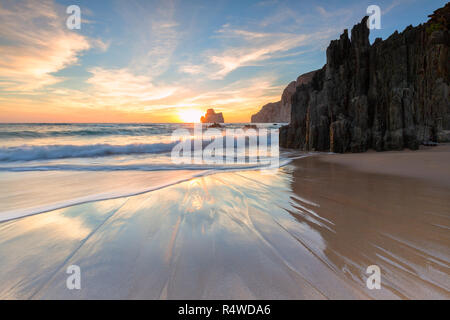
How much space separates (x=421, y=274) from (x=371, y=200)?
6.80 ft

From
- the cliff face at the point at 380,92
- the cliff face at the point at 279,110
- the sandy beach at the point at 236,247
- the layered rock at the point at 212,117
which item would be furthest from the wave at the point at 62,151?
the layered rock at the point at 212,117

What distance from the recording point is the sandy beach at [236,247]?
1.40 m

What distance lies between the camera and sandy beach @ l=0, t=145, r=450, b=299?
140 cm

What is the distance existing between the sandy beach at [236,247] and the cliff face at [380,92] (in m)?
7.39

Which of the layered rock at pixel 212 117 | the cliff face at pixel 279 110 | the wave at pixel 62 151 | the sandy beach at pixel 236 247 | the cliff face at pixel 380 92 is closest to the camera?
the sandy beach at pixel 236 247

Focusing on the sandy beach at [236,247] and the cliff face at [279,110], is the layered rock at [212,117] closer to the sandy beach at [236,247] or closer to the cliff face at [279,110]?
the cliff face at [279,110]

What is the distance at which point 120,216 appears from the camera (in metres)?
2.81

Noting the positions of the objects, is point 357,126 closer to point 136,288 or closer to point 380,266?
A: point 380,266

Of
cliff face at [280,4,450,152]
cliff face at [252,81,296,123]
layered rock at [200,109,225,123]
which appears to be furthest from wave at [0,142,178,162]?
layered rock at [200,109,225,123]

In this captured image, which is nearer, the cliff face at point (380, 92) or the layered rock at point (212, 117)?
the cliff face at point (380, 92)

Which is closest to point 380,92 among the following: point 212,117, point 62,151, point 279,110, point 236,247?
point 236,247

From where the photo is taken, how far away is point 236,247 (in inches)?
76.8

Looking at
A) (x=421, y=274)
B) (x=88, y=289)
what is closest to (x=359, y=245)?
(x=421, y=274)
